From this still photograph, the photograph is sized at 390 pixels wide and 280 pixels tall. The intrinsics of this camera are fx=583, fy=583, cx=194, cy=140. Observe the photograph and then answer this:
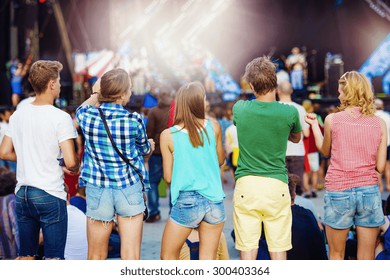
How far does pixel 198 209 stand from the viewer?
332cm

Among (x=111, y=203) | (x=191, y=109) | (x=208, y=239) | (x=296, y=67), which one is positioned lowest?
(x=208, y=239)

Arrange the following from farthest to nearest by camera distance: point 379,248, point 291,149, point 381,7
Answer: point 381,7
point 291,149
point 379,248

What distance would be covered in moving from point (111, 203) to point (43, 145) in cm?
54

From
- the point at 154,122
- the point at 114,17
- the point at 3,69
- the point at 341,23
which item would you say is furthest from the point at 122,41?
the point at 154,122

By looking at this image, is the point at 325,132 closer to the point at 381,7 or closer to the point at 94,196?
the point at 94,196

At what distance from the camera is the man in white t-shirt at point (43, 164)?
135 inches

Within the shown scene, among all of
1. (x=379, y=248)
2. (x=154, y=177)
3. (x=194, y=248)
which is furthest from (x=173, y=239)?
(x=154, y=177)

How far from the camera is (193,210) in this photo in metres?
3.31

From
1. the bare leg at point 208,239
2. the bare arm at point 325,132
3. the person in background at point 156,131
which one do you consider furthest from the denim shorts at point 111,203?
the person in background at point 156,131

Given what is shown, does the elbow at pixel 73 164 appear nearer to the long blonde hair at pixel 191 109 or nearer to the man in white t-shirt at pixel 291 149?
the long blonde hair at pixel 191 109

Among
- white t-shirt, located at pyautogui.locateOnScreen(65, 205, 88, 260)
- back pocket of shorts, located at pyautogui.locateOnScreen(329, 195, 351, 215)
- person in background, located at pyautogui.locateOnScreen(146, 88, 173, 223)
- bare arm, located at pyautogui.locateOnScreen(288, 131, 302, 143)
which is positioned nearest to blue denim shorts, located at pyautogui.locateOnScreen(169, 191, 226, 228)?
bare arm, located at pyautogui.locateOnScreen(288, 131, 302, 143)

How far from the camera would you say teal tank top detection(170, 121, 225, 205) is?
3.35 meters

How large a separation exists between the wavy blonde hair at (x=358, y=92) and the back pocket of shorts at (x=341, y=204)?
21.3 inches

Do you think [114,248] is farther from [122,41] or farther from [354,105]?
[122,41]
